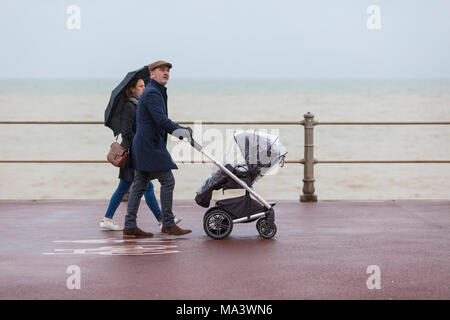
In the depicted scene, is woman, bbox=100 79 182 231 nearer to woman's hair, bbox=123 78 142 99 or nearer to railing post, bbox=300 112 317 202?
woman's hair, bbox=123 78 142 99

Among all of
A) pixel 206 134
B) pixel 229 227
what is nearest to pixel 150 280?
pixel 229 227

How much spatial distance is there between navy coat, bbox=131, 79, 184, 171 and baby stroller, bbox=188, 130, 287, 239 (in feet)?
1.87

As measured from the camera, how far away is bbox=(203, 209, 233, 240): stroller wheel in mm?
9055

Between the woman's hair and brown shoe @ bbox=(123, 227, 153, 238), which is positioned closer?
brown shoe @ bbox=(123, 227, 153, 238)

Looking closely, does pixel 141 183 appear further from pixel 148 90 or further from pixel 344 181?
pixel 344 181

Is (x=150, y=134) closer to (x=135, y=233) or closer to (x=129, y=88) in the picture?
(x=129, y=88)

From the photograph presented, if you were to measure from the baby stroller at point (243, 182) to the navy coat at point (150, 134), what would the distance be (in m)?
0.57

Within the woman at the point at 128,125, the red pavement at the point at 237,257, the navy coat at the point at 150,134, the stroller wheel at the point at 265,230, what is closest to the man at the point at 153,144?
the navy coat at the point at 150,134

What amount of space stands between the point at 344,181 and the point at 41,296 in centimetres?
1899

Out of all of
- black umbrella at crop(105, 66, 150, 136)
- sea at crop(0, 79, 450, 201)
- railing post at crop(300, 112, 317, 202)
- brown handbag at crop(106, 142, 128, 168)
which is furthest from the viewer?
sea at crop(0, 79, 450, 201)

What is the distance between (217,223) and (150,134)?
3.83 ft

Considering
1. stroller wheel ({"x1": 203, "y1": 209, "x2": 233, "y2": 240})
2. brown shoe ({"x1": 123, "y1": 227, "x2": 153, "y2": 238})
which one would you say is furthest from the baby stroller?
brown shoe ({"x1": 123, "y1": 227, "x2": 153, "y2": 238})

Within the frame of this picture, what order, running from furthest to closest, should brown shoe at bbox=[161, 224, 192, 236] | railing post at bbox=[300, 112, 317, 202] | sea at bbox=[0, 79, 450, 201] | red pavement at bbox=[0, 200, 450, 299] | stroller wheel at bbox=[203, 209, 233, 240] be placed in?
sea at bbox=[0, 79, 450, 201]
railing post at bbox=[300, 112, 317, 202]
brown shoe at bbox=[161, 224, 192, 236]
stroller wheel at bbox=[203, 209, 233, 240]
red pavement at bbox=[0, 200, 450, 299]

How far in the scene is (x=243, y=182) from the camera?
905 cm
